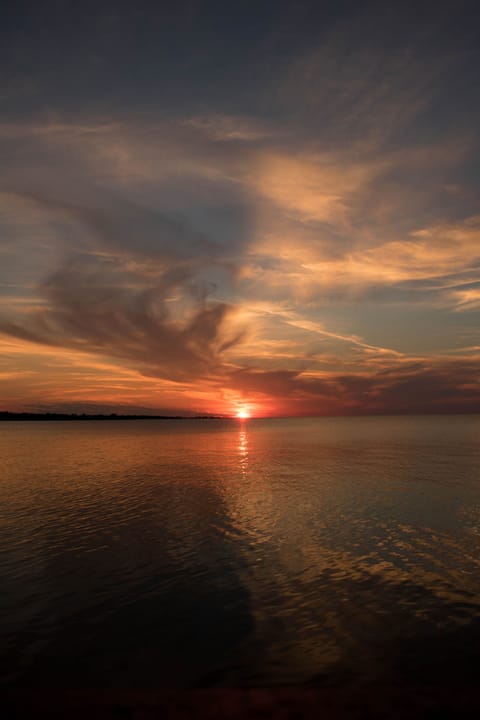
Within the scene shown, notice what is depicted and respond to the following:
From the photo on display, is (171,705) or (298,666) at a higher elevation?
(171,705)

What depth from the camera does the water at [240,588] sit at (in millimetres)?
10141

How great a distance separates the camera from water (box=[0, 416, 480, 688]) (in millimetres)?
10141

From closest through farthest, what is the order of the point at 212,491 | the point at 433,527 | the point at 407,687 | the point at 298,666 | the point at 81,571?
the point at 407,687 → the point at 298,666 → the point at 81,571 → the point at 433,527 → the point at 212,491

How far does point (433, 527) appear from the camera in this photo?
2306 centimetres

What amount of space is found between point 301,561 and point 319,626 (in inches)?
228

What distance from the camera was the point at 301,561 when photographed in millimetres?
17891

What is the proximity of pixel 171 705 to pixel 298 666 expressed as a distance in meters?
3.76

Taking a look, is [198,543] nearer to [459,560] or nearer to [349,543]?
[349,543]

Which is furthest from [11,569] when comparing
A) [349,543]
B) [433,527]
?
[433,527]

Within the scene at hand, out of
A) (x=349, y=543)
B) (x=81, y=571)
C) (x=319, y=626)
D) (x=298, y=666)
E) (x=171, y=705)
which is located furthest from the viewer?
(x=349, y=543)

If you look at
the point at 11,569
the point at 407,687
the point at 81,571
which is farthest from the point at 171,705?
the point at 11,569

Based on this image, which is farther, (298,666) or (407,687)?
(298,666)

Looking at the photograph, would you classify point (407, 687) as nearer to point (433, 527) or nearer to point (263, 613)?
point (263, 613)

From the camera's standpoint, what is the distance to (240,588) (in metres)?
15.1
